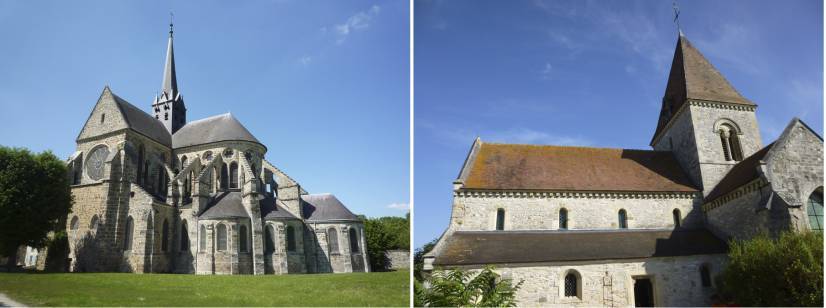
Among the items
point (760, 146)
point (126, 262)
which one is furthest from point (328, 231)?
point (760, 146)

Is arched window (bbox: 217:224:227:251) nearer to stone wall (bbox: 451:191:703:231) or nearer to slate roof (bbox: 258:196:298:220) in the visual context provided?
slate roof (bbox: 258:196:298:220)

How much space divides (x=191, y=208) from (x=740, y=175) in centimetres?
2659

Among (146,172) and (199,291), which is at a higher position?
(146,172)

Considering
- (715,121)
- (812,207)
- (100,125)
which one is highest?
(100,125)

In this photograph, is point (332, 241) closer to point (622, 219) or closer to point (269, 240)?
point (269, 240)

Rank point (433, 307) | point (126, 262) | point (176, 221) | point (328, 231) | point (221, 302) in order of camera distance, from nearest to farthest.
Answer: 1. point (433, 307)
2. point (221, 302)
3. point (126, 262)
4. point (176, 221)
5. point (328, 231)

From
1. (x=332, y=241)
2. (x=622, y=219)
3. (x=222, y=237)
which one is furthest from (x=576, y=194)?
(x=222, y=237)

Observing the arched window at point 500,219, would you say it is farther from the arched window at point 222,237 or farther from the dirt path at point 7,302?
the arched window at point 222,237

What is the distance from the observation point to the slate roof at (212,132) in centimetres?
3148

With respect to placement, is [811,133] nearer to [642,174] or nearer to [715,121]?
[715,121]

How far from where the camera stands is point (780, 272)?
38.0 ft

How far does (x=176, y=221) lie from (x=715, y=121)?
Result: 2767 cm

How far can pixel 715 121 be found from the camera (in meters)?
20.0

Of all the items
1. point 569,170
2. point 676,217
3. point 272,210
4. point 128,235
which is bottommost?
point 128,235
